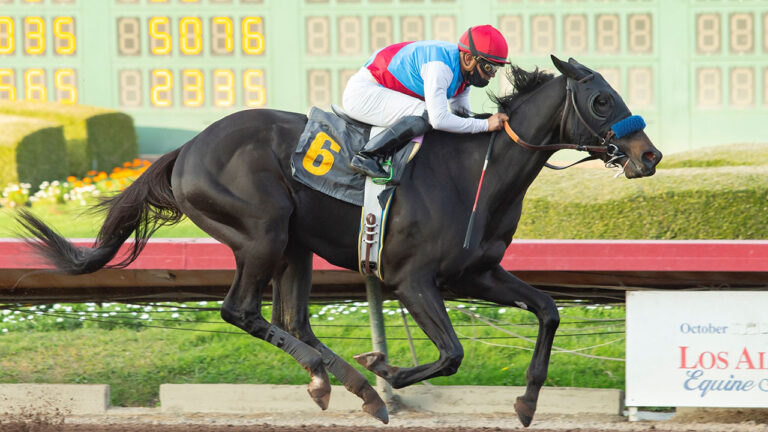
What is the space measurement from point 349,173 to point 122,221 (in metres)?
1.12

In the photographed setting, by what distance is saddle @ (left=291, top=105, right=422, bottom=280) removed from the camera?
448cm

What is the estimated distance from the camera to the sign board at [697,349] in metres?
5.81

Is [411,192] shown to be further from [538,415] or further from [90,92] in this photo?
[90,92]

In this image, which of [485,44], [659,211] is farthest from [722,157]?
[485,44]

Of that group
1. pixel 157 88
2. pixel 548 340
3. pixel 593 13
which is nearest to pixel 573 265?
pixel 548 340

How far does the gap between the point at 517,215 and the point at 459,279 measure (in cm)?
38

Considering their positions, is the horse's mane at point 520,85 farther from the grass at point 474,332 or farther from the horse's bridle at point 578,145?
the grass at point 474,332

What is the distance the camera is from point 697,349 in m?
5.86

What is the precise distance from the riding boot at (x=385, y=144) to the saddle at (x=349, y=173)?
0.12 feet

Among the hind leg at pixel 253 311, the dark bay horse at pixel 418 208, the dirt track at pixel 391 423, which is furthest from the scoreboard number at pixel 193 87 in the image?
the hind leg at pixel 253 311

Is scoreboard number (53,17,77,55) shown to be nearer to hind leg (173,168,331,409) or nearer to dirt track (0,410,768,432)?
dirt track (0,410,768,432)

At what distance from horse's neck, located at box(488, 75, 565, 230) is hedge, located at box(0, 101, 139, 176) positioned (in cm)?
833

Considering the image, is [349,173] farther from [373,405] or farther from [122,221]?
[122,221]

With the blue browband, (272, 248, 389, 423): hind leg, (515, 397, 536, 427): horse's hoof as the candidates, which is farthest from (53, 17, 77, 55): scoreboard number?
the blue browband
